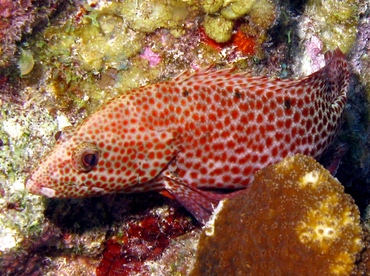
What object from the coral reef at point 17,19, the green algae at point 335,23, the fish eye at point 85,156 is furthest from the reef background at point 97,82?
the green algae at point 335,23

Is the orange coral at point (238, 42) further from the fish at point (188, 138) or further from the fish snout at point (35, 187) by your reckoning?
the fish snout at point (35, 187)

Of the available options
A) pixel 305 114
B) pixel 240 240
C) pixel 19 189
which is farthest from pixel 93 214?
pixel 305 114

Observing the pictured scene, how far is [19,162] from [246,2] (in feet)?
11.0

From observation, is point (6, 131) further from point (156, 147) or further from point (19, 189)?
point (156, 147)

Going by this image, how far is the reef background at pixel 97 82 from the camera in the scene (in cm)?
427

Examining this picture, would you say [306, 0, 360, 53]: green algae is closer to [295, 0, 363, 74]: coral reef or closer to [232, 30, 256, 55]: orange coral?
[295, 0, 363, 74]: coral reef

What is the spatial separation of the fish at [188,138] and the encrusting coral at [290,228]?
55 centimetres

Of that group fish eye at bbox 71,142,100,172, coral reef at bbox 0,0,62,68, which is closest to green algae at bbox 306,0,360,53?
coral reef at bbox 0,0,62,68

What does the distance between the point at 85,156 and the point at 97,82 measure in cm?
120

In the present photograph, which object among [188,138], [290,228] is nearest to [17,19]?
[188,138]

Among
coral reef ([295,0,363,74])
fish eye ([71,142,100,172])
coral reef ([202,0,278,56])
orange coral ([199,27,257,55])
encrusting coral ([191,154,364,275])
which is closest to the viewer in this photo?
encrusting coral ([191,154,364,275])

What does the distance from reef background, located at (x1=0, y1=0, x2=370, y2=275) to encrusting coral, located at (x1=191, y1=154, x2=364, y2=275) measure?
955 millimetres

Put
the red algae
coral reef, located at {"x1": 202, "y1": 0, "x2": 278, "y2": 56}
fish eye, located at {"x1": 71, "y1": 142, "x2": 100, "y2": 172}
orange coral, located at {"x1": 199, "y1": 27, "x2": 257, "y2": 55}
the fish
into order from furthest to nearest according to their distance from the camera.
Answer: the red algae
orange coral, located at {"x1": 199, "y1": 27, "x2": 257, "y2": 55}
coral reef, located at {"x1": 202, "y1": 0, "x2": 278, "y2": 56}
the fish
fish eye, located at {"x1": 71, "y1": 142, "x2": 100, "y2": 172}

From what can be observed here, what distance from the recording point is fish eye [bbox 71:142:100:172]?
12.2 ft
